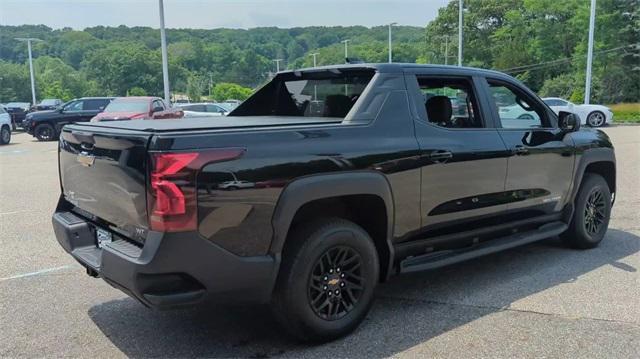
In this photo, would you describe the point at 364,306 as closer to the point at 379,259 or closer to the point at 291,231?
the point at 379,259

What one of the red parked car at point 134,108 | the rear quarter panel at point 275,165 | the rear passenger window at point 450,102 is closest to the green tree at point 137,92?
the red parked car at point 134,108

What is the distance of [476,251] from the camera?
15.1ft

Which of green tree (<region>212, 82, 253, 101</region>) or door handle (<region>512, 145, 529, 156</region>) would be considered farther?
green tree (<region>212, 82, 253, 101</region>)

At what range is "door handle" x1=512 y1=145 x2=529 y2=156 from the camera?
4875 mm

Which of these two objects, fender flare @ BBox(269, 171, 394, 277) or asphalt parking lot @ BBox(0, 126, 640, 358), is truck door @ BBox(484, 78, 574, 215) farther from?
fender flare @ BBox(269, 171, 394, 277)

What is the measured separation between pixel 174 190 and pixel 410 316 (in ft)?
6.76

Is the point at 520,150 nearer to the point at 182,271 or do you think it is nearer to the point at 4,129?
the point at 182,271

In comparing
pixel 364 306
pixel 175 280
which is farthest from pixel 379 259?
pixel 175 280

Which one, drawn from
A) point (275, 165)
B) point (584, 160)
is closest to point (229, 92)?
point (584, 160)

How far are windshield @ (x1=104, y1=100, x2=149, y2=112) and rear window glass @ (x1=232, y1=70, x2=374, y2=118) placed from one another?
15.1 m

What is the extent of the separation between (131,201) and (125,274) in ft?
1.36

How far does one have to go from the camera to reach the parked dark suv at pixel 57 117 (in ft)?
74.0

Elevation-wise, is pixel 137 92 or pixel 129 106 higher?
pixel 137 92

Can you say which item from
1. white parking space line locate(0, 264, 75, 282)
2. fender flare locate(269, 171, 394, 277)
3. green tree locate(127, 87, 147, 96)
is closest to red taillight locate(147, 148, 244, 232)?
fender flare locate(269, 171, 394, 277)
